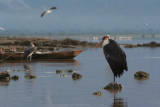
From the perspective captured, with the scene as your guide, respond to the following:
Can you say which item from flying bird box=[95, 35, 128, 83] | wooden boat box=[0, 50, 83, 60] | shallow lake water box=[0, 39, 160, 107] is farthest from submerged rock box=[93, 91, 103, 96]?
wooden boat box=[0, 50, 83, 60]

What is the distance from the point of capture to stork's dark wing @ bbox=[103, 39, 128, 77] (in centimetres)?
2086

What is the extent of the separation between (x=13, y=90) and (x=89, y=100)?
415 centimetres

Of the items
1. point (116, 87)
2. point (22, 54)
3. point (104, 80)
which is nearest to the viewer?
point (116, 87)

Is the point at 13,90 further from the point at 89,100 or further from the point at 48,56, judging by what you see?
the point at 48,56

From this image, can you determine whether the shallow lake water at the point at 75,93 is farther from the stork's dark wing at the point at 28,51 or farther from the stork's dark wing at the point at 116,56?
→ the stork's dark wing at the point at 28,51

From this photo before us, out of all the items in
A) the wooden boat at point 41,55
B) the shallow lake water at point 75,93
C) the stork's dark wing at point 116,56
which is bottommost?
the shallow lake water at point 75,93

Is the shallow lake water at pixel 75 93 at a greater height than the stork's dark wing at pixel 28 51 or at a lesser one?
lesser

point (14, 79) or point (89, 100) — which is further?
point (14, 79)

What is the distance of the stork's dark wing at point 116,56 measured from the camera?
2086 centimetres

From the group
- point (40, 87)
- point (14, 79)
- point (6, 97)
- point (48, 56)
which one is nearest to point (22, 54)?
point (48, 56)

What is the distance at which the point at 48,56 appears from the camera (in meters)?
44.5

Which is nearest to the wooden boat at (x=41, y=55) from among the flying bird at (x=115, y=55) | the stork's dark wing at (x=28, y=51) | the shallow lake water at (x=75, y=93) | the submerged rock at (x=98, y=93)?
the stork's dark wing at (x=28, y=51)

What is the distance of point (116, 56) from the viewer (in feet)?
68.7

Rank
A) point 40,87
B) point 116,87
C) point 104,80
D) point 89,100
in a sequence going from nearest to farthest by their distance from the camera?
1. point 89,100
2. point 116,87
3. point 40,87
4. point 104,80
